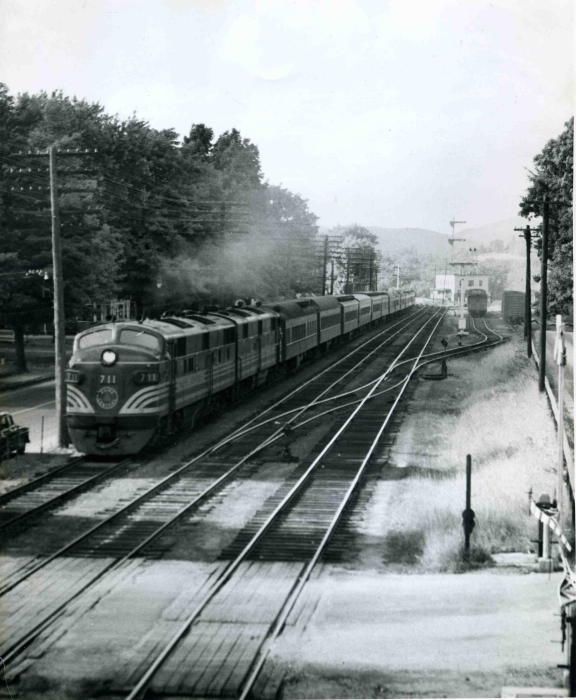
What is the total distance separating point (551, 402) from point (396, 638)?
7.94 metres

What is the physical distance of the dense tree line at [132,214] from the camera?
59.3 ft

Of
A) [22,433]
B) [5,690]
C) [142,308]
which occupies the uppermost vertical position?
[142,308]

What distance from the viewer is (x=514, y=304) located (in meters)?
34.7

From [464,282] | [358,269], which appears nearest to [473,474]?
[464,282]

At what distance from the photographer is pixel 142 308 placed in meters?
27.2

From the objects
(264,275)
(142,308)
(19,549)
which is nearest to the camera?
(19,549)

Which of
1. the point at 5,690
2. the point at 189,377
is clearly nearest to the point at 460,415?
the point at 189,377

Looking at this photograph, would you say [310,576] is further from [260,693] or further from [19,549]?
[19,549]

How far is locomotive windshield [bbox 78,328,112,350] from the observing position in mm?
18031

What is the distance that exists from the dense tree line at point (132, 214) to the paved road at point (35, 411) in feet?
6.29

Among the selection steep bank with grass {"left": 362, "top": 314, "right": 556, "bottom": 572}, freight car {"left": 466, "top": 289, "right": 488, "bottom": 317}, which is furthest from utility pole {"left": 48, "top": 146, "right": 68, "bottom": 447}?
freight car {"left": 466, "top": 289, "right": 488, "bottom": 317}

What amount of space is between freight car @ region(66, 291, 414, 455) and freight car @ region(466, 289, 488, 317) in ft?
21.3

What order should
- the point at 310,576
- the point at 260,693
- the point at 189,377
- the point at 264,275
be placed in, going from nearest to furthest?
the point at 260,693, the point at 310,576, the point at 189,377, the point at 264,275

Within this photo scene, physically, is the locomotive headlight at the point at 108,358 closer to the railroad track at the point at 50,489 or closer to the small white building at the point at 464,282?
the railroad track at the point at 50,489
